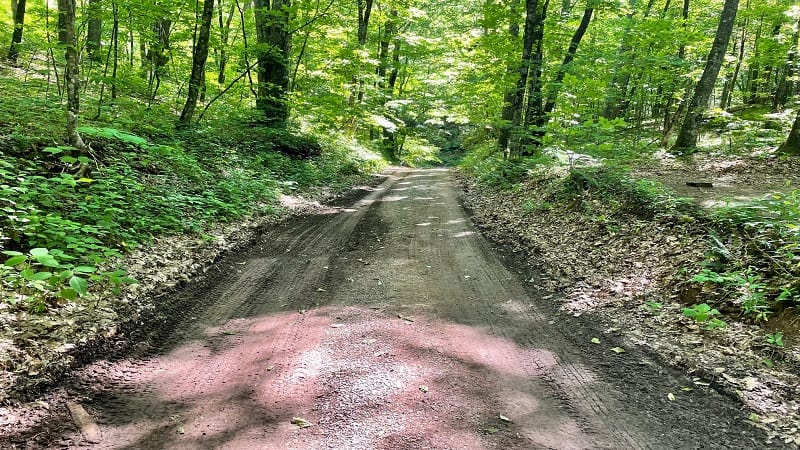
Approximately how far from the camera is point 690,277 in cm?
489

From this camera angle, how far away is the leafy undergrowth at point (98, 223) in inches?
136

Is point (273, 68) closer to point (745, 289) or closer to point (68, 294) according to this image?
point (68, 294)

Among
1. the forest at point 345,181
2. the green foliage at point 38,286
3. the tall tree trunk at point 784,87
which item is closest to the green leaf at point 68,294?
the green foliage at point 38,286

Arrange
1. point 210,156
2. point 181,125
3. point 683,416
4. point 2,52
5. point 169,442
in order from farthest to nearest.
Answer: point 2,52 → point 181,125 → point 210,156 → point 683,416 → point 169,442

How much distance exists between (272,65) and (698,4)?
21.1 m

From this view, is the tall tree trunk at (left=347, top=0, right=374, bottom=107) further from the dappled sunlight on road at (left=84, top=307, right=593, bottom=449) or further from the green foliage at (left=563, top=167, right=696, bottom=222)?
the dappled sunlight on road at (left=84, top=307, right=593, bottom=449)

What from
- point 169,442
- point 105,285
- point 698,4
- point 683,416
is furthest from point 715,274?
point 698,4

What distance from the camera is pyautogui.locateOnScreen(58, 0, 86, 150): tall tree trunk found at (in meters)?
6.15

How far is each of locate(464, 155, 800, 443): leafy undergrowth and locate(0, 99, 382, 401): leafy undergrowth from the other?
15.9ft

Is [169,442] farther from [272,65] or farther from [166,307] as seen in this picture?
[272,65]

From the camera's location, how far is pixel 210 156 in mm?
10188

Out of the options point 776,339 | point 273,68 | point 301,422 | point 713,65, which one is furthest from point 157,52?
point 713,65

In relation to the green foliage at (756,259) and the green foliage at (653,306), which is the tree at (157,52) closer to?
the green foliage at (653,306)

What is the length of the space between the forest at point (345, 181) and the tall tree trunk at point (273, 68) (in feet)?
0.25
